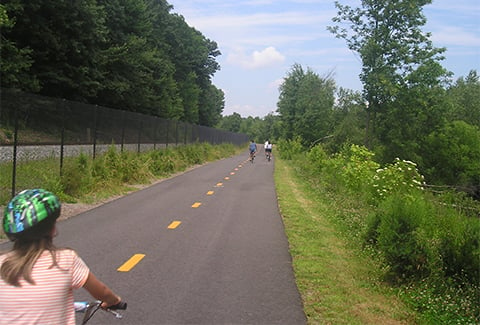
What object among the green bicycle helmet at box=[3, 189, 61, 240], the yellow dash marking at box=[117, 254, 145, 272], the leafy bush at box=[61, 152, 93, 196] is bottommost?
the yellow dash marking at box=[117, 254, 145, 272]

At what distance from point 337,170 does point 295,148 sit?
1135 inches

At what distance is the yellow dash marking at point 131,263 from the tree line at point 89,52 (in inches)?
653

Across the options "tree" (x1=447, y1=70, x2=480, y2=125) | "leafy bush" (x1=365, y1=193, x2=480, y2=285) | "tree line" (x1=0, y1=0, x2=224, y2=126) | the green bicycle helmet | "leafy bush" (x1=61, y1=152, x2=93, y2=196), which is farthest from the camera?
"tree" (x1=447, y1=70, x2=480, y2=125)

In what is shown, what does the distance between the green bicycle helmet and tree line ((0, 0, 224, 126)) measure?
67.6 feet

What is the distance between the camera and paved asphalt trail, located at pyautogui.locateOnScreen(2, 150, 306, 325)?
5414 millimetres

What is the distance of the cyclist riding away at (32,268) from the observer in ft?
8.24

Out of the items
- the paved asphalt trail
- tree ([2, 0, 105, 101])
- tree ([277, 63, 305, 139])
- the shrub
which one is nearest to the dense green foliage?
the shrub

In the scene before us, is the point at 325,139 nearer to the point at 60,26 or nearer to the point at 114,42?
the point at 114,42

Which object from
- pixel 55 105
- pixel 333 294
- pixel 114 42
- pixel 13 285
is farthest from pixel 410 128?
pixel 13 285

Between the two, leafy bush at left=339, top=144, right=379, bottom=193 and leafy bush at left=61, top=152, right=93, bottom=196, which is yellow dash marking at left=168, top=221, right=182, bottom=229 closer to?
leafy bush at left=61, top=152, right=93, bottom=196

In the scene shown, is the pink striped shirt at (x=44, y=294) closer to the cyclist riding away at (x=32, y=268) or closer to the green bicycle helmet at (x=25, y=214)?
the cyclist riding away at (x=32, y=268)

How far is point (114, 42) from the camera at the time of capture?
48.1 m

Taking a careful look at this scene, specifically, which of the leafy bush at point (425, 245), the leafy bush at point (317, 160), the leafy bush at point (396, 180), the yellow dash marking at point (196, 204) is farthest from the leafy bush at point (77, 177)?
the leafy bush at point (317, 160)

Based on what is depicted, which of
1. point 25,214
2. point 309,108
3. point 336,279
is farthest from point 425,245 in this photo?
point 309,108
